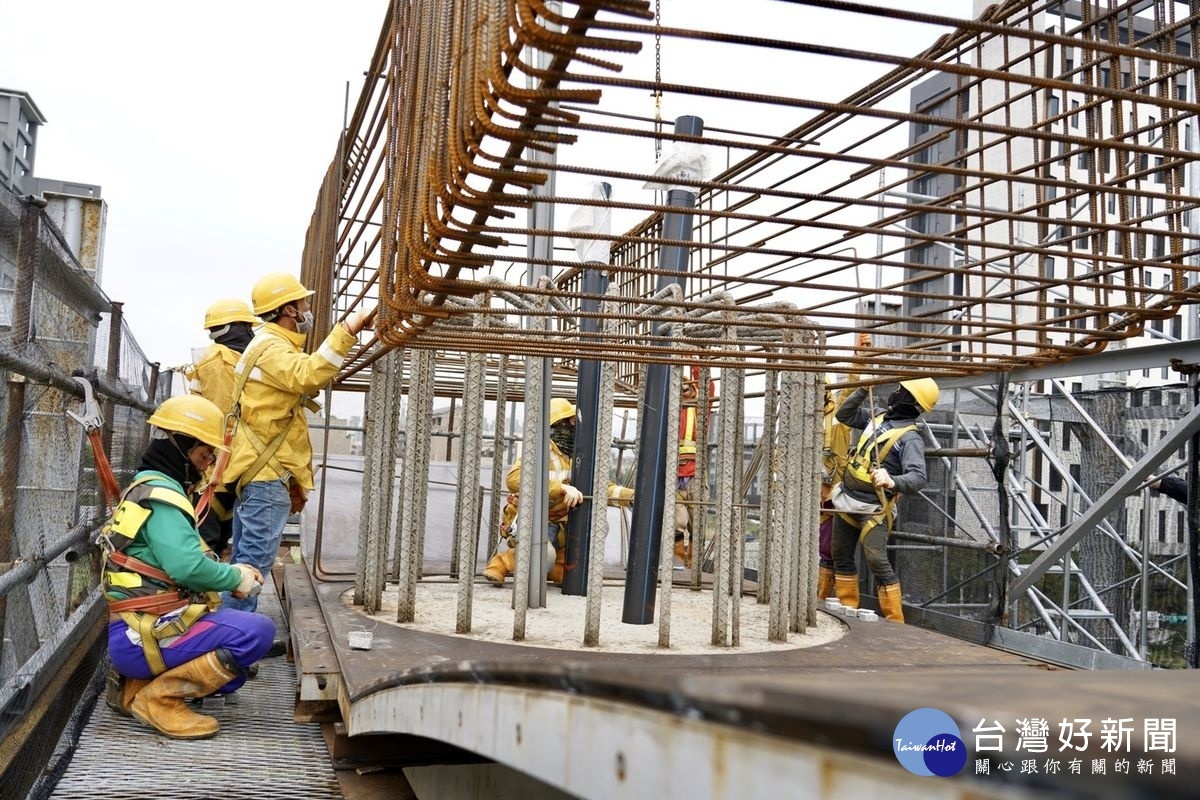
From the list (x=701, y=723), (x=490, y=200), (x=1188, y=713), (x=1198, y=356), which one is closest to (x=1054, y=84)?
(x=490, y=200)

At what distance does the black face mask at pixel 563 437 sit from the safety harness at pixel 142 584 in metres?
3.59

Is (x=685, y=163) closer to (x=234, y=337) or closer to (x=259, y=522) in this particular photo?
(x=259, y=522)

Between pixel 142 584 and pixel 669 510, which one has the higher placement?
pixel 669 510

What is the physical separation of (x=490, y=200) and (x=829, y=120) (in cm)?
288

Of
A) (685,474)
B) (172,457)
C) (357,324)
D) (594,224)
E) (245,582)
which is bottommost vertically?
(245,582)

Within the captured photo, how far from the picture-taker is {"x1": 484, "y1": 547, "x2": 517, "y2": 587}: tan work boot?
6.69 m

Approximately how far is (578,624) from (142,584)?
2186mm

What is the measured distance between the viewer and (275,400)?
17.2 ft

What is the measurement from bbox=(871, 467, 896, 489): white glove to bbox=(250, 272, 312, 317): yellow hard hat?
178 inches

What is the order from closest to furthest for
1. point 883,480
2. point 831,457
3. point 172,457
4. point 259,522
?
point 172,457
point 259,522
point 883,480
point 831,457

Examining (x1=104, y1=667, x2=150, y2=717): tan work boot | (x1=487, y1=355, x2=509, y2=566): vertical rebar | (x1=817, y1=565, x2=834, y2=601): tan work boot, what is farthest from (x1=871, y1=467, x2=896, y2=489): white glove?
(x1=104, y1=667, x2=150, y2=717): tan work boot

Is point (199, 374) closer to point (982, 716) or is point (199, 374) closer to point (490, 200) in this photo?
point (490, 200)

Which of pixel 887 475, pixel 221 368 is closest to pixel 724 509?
pixel 887 475

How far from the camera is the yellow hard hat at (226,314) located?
6504mm
